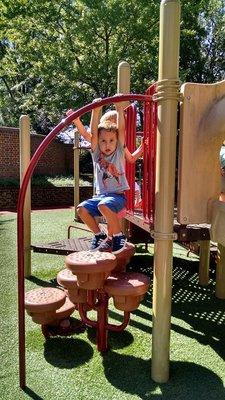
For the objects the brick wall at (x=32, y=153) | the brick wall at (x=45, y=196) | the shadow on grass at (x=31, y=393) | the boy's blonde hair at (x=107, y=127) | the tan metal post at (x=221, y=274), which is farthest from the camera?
the brick wall at (x=32, y=153)

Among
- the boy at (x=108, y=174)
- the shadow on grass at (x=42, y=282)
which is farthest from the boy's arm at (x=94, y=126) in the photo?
the shadow on grass at (x=42, y=282)

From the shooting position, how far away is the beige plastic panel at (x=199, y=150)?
7.92 ft

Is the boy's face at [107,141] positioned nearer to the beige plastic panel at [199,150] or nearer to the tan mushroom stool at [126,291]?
the beige plastic panel at [199,150]

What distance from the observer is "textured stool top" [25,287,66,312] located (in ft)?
9.39

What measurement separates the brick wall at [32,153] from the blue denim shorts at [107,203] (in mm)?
12554

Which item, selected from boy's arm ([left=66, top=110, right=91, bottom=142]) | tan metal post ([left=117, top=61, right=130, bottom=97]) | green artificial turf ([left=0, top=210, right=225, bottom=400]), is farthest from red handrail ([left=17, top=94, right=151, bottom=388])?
tan metal post ([left=117, top=61, right=130, bottom=97])

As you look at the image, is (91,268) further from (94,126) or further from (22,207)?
(94,126)

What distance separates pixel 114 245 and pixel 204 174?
0.94 m

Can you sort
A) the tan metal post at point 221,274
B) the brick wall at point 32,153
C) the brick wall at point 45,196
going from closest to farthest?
1. the tan metal post at point 221,274
2. the brick wall at point 45,196
3. the brick wall at point 32,153

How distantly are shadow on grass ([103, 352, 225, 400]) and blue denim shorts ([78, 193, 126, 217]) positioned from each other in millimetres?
1115

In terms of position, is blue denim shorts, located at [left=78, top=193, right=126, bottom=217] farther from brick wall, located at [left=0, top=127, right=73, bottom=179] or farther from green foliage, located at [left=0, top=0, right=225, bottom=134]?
green foliage, located at [left=0, top=0, right=225, bottom=134]

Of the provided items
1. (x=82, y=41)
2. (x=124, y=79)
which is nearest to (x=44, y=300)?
(x=124, y=79)

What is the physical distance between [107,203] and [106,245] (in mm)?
338

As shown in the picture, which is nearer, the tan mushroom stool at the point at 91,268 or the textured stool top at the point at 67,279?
the tan mushroom stool at the point at 91,268
